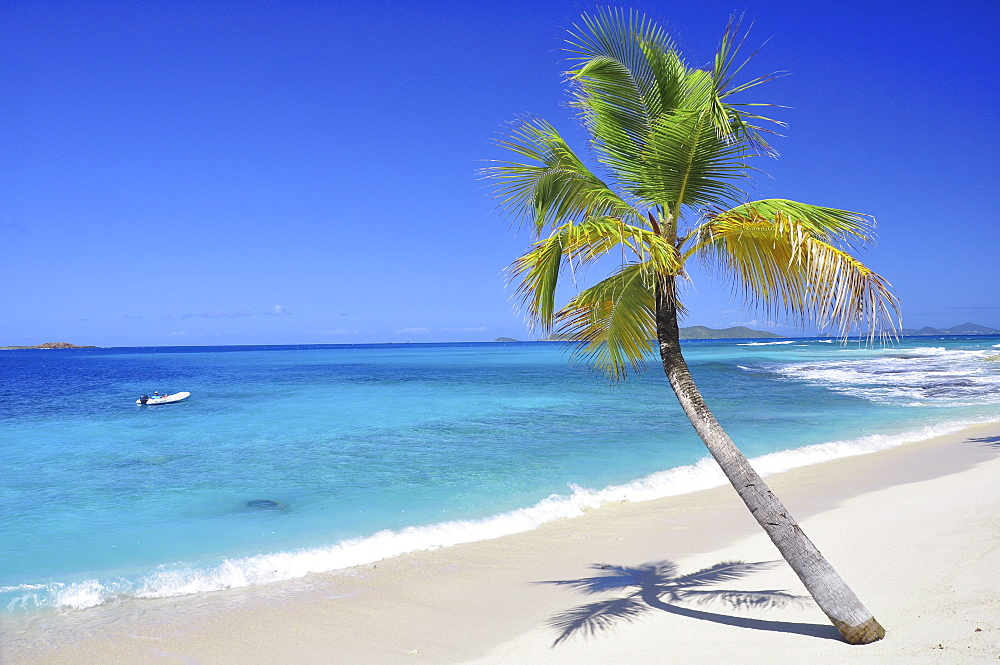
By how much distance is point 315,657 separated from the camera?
5141 mm

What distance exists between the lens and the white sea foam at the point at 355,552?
687cm

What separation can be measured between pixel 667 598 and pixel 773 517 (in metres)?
1.92

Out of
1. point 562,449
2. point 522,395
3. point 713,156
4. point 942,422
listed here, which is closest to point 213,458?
point 562,449

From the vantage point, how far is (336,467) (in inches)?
540

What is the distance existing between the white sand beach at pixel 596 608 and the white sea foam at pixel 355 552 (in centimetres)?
32

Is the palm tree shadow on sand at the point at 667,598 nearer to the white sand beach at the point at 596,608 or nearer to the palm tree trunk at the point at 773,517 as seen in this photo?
the white sand beach at the point at 596,608

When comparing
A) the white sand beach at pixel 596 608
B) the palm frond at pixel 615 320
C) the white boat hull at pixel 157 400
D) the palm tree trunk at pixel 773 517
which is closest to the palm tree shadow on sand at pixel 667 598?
the white sand beach at pixel 596 608

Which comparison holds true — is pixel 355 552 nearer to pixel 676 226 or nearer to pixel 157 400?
pixel 676 226

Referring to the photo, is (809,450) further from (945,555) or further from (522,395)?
(522,395)

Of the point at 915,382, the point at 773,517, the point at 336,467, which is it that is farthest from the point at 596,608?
the point at 915,382

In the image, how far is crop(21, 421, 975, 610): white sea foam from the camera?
271 inches

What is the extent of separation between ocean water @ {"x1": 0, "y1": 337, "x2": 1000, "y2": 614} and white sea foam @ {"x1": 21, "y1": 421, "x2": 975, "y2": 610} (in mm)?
28

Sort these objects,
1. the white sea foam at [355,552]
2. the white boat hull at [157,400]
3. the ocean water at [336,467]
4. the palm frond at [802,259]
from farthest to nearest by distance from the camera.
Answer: the white boat hull at [157,400]
the ocean water at [336,467]
the white sea foam at [355,552]
the palm frond at [802,259]

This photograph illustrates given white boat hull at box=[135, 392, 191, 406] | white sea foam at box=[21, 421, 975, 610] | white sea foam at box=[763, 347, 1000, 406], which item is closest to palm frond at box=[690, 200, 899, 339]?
white sea foam at box=[21, 421, 975, 610]
